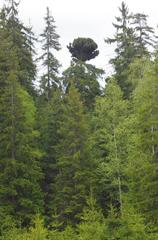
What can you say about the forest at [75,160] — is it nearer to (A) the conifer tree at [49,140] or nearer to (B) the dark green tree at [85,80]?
(A) the conifer tree at [49,140]

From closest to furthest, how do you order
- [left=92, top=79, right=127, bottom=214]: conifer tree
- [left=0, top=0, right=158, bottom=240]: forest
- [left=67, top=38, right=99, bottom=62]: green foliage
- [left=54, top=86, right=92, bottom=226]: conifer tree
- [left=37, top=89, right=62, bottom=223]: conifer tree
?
[left=0, top=0, right=158, bottom=240]: forest, [left=54, top=86, right=92, bottom=226]: conifer tree, [left=92, top=79, right=127, bottom=214]: conifer tree, [left=37, top=89, right=62, bottom=223]: conifer tree, [left=67, top=38, right=99, bottom=62]: green foliage

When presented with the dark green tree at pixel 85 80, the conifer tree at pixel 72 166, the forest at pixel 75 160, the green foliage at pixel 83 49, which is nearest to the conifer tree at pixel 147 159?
the forest at pixel 75 160

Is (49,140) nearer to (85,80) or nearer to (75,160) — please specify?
Result: (75,160)

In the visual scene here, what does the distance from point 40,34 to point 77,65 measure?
27.8 ft

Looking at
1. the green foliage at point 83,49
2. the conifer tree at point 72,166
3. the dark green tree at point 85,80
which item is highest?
the green foliage at point 83,49

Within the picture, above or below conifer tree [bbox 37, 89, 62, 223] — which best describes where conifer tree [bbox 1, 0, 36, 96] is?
above

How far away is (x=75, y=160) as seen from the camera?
123ft

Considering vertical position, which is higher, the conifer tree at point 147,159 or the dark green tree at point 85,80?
the dark green tree at point 85,80

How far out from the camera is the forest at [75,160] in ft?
91.6

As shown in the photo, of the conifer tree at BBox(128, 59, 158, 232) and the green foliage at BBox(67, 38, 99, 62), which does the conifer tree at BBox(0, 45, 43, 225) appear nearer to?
the conifer tree at BBox(128, 59, 158, 232)

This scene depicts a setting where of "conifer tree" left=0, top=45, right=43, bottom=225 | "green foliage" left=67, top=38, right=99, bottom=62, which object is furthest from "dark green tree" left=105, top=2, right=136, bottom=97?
"conifer tree" left=0, top=45, right=43, bottom=225

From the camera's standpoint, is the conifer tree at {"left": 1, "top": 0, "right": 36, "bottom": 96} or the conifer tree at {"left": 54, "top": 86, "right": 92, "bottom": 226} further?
the conifer tree at {"left": 1, "top": 0, "right": 36, "bottom": 96}

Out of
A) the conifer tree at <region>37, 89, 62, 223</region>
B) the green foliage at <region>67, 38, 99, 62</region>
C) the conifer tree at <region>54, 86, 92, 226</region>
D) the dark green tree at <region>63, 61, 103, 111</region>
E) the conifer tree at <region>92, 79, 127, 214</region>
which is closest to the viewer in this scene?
the conifer tree at <region>54, 86, 92, 226</region>

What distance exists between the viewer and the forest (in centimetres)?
2791
